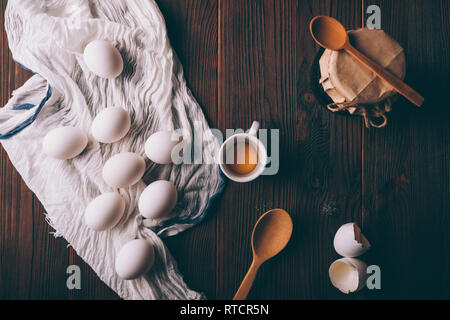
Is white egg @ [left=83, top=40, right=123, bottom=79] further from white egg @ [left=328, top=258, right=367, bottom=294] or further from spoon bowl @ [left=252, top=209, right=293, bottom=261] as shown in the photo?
white egg @ [left=328, top=258, right=367, bottom=294]

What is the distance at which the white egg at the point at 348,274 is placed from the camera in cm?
51

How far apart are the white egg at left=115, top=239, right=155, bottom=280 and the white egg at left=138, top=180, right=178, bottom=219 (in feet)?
0.20

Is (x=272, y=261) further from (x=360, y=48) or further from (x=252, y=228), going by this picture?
(x=360, y=48)

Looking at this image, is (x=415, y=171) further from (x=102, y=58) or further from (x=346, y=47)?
(x=102, y=58)

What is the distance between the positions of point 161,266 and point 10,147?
0.39 meters

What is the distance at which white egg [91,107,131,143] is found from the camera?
0.52 metres

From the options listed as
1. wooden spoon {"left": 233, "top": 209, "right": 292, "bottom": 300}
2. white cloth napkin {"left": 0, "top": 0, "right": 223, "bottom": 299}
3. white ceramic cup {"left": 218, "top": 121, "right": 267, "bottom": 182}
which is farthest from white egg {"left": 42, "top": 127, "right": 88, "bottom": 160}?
wooden spoon {"left": 233, "top": 209, "right": 292, "bottom": 300}

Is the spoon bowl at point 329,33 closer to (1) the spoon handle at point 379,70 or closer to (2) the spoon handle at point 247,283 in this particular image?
(1) the spoon handle at point 379,70

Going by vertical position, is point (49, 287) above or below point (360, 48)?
below

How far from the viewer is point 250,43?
585mm

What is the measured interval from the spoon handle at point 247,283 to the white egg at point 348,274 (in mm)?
144

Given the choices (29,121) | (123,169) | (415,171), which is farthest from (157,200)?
(415,171)
